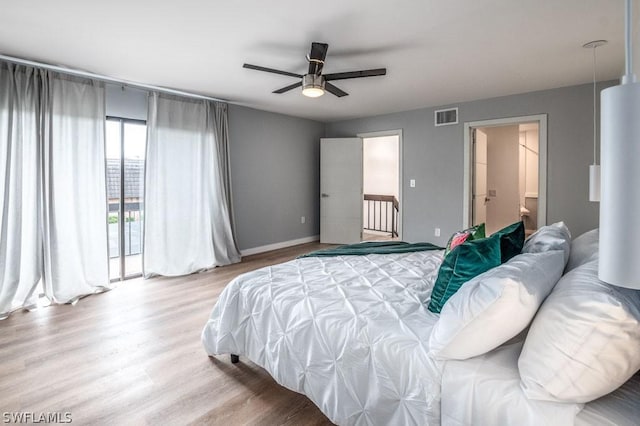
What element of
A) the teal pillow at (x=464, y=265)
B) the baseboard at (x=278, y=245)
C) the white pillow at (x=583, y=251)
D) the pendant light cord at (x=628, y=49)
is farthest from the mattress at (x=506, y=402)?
the baseboard at (x=278, y=245)

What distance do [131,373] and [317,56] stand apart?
2.68 meters

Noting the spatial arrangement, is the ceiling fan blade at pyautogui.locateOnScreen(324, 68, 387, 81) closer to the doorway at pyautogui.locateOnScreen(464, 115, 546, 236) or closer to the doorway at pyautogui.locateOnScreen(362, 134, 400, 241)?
the doorway at pyautogui.locateOnScreen(464, 115, 546, 236)

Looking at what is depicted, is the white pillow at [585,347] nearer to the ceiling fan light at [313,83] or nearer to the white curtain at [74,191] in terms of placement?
the ceiling fan light at [313,83]

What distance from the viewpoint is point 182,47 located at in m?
2.96

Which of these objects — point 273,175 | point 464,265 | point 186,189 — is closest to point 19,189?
point 186,189

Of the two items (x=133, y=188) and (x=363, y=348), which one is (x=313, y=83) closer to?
(x=363, y=348)

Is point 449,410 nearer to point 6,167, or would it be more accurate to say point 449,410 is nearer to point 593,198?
point 593,198

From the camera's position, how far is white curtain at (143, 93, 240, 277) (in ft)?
13.9

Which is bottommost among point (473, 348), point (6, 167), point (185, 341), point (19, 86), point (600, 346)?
point (185, 341)

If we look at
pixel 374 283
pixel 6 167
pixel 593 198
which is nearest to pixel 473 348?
pixel 374 283

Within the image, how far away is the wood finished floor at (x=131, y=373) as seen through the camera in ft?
5.91

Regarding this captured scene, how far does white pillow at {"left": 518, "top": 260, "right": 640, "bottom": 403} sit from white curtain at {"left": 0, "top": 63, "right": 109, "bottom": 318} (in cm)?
407

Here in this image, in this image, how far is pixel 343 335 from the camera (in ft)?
5.09

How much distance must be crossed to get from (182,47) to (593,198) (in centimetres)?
364
